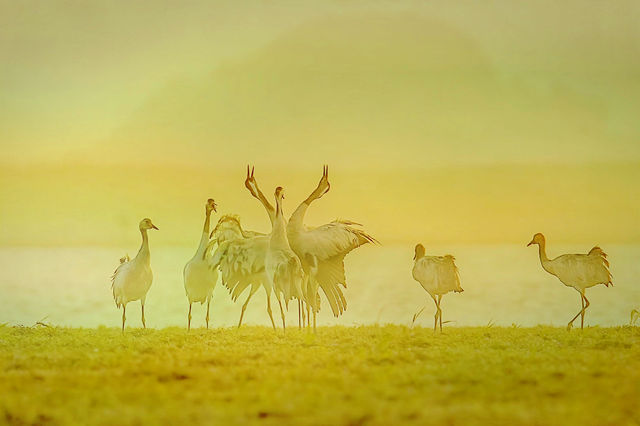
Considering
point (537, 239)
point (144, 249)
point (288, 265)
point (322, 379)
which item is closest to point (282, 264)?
point (288, 265)

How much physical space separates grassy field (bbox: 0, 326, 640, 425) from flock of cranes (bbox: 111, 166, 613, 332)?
760 mm

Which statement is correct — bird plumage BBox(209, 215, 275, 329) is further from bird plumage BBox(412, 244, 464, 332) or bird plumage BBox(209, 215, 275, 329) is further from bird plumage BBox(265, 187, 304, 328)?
bird plumage BBox(412, 244, 464, 332)

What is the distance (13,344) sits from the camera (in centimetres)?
1327

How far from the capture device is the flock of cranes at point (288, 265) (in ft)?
41.8

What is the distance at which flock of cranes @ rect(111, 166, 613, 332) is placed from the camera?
1273 cm

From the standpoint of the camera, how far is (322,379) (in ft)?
31.6

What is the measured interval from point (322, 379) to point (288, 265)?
3.10 meters

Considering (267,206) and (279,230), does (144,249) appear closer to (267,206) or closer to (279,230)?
(267,206)

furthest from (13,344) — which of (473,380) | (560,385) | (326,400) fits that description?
(560,385)

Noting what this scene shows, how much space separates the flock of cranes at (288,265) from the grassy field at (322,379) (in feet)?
2.49

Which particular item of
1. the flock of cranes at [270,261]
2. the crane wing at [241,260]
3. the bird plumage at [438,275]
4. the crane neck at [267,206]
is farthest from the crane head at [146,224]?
the bird plumage at [438,275]

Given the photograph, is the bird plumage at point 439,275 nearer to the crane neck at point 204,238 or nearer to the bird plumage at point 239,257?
the bird plumage at point 239,257

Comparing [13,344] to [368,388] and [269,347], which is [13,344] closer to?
[269,347]

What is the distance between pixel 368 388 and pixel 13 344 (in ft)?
23.8
